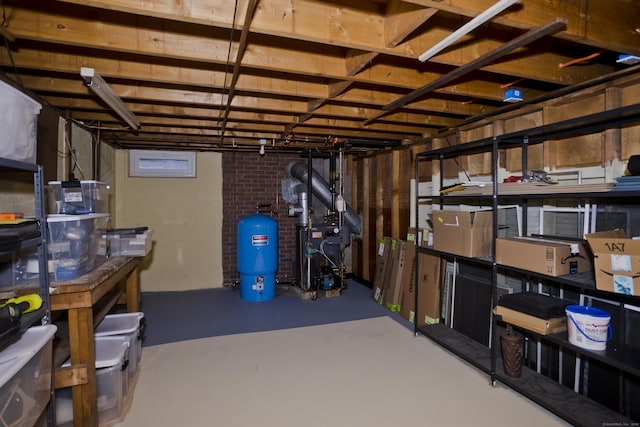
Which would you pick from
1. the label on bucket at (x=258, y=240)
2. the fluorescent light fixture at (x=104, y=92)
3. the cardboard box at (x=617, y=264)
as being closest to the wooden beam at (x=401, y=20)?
the cardboard box at (x=617, y=264)

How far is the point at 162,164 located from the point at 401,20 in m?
4.22

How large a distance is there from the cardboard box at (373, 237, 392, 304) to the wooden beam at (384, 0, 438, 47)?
3009mm

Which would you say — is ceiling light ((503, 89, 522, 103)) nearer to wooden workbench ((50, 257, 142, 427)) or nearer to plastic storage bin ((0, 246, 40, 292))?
wooden workbench ((50, 257, 142, 427))

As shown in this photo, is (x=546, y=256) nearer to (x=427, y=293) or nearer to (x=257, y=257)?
(x=427, y=293)

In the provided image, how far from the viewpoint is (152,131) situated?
11.5 ft

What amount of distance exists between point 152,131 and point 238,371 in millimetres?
2657

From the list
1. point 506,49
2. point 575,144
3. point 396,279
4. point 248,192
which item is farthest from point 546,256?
point 248,192

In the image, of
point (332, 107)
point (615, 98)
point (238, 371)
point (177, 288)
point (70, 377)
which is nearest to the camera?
point (70, 377)

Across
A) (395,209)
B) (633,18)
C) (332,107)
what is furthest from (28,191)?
(633,18)

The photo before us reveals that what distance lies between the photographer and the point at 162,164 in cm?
480

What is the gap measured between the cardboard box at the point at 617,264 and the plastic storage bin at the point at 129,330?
2.94 m

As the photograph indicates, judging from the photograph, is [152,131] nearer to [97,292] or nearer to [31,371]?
[97,292]

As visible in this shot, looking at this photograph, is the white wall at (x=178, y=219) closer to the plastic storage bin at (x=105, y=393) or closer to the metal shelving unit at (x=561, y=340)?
the plastic storage bin at (x=105, y=393)

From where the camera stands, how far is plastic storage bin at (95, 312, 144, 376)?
2322 millimetres
